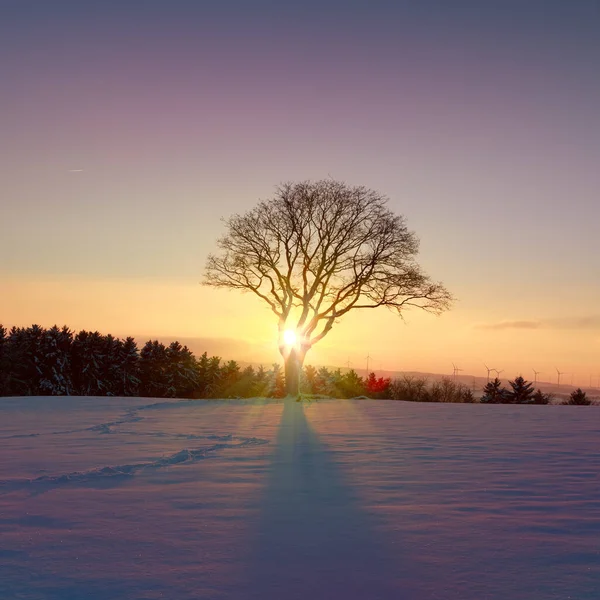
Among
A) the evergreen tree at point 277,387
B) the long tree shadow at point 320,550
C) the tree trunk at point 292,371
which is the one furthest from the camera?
the evergreen tree at point 277,387

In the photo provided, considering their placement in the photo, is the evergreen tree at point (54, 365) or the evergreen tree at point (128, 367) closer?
the evergreen tree at point (54, 365)

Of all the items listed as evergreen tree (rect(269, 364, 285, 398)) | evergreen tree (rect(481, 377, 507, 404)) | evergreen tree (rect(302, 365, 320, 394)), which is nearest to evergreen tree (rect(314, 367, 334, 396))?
evergreen tree (rect(302, 365, 320, 394))

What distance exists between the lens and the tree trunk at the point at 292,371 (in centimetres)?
2584

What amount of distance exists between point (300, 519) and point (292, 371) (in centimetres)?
2136

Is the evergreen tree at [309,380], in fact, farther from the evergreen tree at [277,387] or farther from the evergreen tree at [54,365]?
the evergreen tree at [54,365]

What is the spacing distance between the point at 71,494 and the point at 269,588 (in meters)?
3.08

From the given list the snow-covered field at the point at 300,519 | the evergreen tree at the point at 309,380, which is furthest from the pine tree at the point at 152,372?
the snow-covered field at the point at 300,519

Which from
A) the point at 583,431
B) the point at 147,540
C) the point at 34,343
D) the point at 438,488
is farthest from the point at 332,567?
the point at 34,343

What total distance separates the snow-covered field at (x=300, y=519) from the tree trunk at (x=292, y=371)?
1599 centimetres

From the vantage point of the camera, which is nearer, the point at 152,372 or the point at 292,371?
the point at 292,371

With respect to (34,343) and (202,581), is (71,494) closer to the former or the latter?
(202,581)

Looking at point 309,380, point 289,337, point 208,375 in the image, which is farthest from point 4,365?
point 289,337

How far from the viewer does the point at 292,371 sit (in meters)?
26.1

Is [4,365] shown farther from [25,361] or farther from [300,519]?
[300,519]
